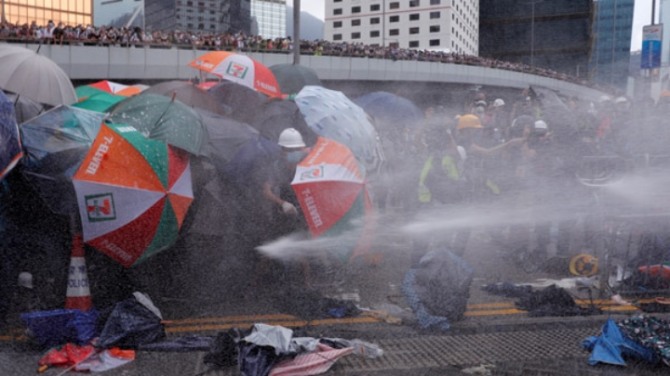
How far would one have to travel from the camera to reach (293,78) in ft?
33.8

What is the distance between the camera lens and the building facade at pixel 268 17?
461 ft

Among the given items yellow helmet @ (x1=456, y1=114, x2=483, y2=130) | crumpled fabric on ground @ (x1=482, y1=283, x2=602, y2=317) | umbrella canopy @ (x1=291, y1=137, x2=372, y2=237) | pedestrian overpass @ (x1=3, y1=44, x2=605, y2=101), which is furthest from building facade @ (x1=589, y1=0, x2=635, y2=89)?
umbrella canopy @ (x1=291, y1=137, x2=372, y2=237)

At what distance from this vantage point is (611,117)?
1083cm

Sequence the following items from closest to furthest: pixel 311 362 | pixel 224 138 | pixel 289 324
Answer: pixel 311 362 < pixel 289 324 < pixel 224 138

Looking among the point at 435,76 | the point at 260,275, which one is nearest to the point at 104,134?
the point at 260,275

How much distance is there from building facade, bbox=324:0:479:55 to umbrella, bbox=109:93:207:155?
92132 mm

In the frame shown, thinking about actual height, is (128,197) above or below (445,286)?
above

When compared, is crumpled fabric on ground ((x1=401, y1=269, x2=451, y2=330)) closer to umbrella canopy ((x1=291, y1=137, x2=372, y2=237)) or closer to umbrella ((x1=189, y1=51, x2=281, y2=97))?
umbrella canopy ((x1=291, y1=137, x2=372, y2=237))

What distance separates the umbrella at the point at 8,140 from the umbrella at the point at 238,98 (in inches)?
134

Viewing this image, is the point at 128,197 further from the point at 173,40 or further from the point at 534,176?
the point at 173,40

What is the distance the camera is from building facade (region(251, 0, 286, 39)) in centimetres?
14038

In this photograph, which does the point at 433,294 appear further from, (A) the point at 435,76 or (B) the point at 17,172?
(A) the point at 435,76

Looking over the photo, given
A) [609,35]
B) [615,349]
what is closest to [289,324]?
[615,349]

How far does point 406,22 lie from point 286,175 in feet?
319
